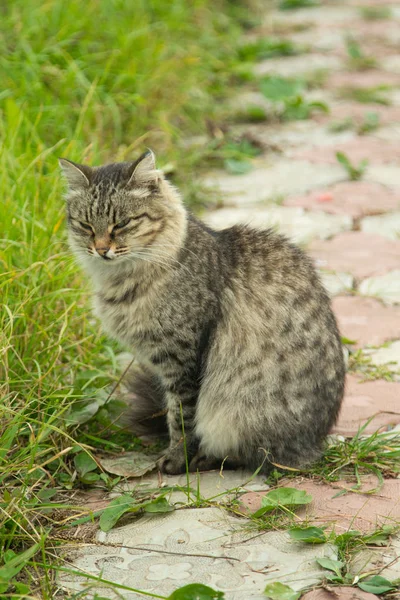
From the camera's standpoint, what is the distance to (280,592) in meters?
2.47

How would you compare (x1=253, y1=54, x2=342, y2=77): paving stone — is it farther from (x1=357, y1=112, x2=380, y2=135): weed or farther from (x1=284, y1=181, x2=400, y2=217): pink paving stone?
(x1=284, y1=181, x2=400, y2=217): pink paving stone

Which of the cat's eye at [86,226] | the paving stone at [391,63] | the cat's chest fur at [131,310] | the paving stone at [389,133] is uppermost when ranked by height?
the cat's eye at [86,226]

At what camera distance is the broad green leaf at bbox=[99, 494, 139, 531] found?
115 inches

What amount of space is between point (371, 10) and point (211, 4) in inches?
68.9

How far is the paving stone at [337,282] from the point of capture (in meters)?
4.50

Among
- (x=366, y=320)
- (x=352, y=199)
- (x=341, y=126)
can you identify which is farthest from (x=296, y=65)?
(x=366, y=320)

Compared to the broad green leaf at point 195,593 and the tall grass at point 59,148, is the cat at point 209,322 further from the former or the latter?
the broad green leaf at point 195,593

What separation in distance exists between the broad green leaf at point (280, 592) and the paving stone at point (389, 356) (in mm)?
1595

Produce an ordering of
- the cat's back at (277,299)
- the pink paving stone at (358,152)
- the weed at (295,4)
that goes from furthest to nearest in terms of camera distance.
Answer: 1. the weed at (295,4)
2. the pink paving stone at (358,152)
3. the cat's back at (277,299)

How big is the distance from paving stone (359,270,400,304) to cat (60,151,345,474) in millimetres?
1046

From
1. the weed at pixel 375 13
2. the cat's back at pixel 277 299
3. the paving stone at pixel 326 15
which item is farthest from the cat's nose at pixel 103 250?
the weed at pixel 375 13

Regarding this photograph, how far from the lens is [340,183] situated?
5609mm

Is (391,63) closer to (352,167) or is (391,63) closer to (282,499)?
(352,167)

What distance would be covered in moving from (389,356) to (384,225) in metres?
1.35
